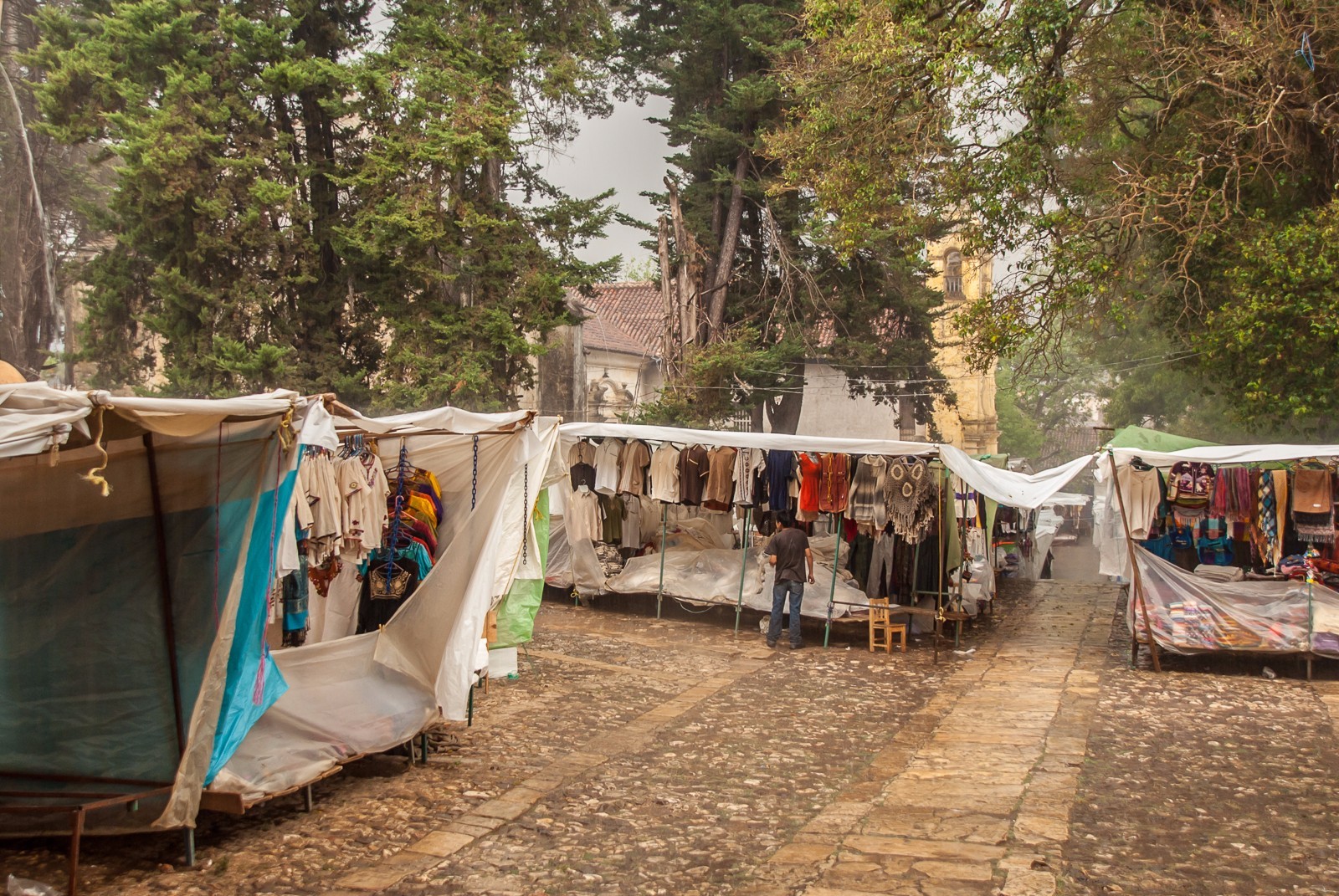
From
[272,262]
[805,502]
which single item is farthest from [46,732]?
[272,262]

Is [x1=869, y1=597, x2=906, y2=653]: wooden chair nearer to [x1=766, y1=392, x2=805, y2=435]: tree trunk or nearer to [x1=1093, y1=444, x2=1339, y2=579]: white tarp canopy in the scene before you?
[x1=1093, y1=444, x2=1339, y2=579]: white tarp canopy

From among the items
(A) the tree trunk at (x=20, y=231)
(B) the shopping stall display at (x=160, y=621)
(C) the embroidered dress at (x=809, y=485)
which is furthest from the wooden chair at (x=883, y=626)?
(A) the tree trunk at (x=20, y=231)

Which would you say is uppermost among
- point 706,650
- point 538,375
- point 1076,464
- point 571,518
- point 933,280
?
point 933,280

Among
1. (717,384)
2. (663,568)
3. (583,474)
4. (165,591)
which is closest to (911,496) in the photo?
(663,568)

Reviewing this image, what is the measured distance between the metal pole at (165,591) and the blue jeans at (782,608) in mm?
7462

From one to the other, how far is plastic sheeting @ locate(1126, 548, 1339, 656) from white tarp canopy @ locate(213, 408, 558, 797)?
6518mm

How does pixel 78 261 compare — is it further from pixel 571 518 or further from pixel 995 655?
pixel 995 655

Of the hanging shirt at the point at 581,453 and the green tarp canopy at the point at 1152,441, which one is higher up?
the green tarp canopy at the point at 1152,441

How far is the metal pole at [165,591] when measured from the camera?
5402 mm

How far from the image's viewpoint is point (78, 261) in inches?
856

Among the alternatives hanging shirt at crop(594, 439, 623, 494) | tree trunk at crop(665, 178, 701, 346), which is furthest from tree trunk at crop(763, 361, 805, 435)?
hanging shirt at crop(594, 439, 623, 494)

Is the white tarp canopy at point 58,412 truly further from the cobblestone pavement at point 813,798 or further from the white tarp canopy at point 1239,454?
the white tarp canopy at point 1239,454

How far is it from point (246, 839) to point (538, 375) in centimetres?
2142

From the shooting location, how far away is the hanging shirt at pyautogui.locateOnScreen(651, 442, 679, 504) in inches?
520
